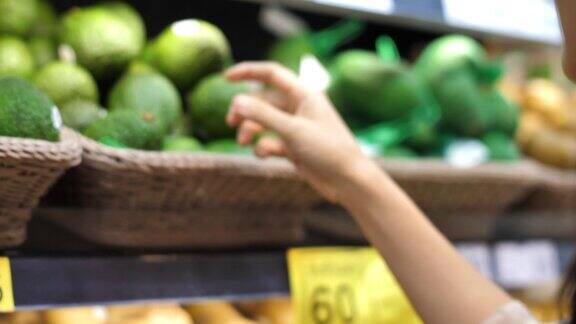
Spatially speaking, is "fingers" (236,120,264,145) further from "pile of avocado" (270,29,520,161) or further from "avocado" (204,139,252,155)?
"pile of avocado" (270,29,520,161)

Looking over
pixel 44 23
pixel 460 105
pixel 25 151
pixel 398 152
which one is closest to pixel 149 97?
pixel 44 23

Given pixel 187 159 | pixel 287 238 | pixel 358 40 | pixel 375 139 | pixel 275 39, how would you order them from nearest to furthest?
pixel 187 159 → pixel 287 238 → pixel 375 139 → pixel 275 39 → pixel 358 40

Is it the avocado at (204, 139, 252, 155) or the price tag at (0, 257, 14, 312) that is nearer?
the price tag at (0, 257, 14, 312)

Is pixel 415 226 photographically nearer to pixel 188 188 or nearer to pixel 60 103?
pixel 188 188

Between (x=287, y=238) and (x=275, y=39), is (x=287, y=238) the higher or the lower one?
the lower one

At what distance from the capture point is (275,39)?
148 cm

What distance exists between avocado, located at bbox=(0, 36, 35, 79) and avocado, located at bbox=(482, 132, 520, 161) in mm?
711

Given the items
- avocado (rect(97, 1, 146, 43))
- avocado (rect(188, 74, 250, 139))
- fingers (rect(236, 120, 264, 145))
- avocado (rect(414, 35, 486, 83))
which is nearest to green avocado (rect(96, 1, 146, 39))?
avocado (rect(97, 1, 146, 43))

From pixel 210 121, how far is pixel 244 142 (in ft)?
0.33

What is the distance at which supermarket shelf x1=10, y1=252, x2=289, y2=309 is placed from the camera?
88 centimetres

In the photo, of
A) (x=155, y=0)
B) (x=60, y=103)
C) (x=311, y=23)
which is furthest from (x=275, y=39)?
(x=60, y=103)

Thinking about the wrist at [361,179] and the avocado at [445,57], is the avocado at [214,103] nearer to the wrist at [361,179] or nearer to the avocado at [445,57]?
the wrist at [361,179]

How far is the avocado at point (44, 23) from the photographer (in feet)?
3.57

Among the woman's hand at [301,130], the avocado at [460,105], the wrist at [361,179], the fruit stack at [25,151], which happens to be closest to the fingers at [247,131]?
the woman's hand at [301,130]
